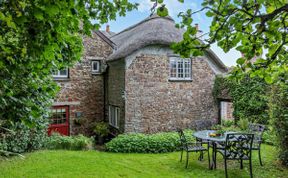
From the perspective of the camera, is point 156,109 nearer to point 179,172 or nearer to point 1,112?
point 179,172

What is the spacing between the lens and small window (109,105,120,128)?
13.9m

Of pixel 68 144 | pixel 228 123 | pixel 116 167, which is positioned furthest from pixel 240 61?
pixel 228 123

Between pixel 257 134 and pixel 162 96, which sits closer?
pixel 257 134

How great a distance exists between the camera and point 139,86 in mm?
13086

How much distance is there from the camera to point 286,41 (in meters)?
2.91

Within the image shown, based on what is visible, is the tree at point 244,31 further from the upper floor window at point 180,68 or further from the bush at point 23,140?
the upper floor window at point 180,68

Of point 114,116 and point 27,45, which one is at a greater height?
point 27,45

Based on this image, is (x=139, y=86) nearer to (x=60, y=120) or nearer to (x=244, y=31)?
(x=60, y=120)

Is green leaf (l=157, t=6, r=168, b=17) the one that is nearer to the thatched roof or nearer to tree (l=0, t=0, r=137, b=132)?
tree (l=0, t=0, r=137, b=132)

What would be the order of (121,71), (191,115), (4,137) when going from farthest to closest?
1. (191,115)
2. (121,71)
3. (4,137)

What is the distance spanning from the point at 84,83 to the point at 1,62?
12.4 meters

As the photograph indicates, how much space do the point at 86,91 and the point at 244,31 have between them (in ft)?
41.9

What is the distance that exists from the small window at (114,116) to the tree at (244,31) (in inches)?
440

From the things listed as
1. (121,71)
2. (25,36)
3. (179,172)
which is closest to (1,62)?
(25,36)
